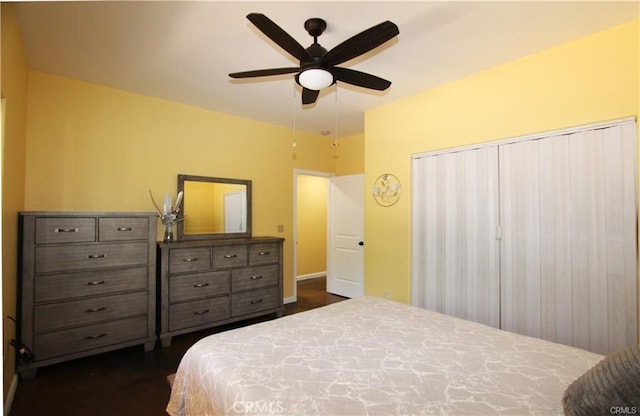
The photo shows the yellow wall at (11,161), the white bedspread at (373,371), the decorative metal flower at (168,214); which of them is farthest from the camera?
the decorative metal flower at (168,214)

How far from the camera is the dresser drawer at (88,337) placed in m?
2.51

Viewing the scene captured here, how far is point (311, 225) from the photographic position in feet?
21.6

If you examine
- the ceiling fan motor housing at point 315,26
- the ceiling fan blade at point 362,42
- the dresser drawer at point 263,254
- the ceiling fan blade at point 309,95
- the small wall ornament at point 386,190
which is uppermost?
the ceiling fan motor housing at point 315,26

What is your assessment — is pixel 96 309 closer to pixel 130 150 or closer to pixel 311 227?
pixel 130 150

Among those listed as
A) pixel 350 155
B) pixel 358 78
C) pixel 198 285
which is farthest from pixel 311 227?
pixel 358 78

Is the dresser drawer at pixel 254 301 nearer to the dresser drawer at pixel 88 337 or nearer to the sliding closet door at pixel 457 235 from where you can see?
the dresser drawer at pixel 88 337

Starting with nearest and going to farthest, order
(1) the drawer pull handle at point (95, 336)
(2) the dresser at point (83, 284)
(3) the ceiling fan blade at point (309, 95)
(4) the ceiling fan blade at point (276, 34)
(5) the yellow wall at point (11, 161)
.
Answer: (4) the ceiling fan blade at point (276, 34)
(5) the yellow wall at point (11, 161)
(3) the ceiling fan blade at point (309, 95)
(2) the dresser at point (83, 284)
(1) the drawer pull handle at point (95, 336)

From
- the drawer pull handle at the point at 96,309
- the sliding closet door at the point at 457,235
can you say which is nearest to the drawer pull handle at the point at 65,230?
the drawer pull handle at the point at 96,309

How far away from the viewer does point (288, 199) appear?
4.75 metres

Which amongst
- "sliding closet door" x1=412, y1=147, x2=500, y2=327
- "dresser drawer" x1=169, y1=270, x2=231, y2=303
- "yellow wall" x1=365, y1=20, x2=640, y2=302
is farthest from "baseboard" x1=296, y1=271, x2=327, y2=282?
"sliding closet door" x1=412, y1=147, x2=500, y2=327

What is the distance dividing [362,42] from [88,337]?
3198 millimetres

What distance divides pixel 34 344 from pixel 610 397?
3.53 metres

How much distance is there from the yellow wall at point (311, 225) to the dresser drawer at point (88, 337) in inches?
142

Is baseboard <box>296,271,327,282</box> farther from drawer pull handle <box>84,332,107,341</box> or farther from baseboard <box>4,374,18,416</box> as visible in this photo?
baseboard <box>4,374,18,416</box>
